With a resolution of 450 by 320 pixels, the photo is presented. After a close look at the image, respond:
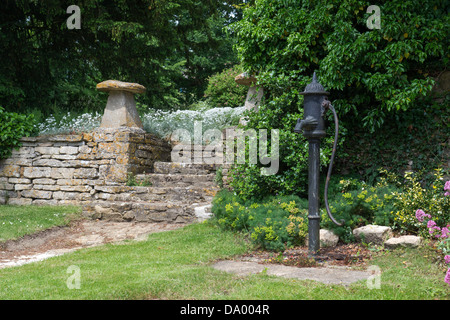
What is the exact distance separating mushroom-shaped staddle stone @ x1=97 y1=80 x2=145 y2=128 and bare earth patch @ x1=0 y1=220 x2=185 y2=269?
→ 7.03 feet

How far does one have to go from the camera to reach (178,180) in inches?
313

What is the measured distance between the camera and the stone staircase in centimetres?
691

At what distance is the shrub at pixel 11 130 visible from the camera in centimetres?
826

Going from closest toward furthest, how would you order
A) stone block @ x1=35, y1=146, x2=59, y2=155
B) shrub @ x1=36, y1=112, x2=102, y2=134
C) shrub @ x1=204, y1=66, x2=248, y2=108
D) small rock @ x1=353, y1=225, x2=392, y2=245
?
small rock @ x1=353, y1=225, x2=392, y2=245 < stone block @ x1=35, y1=146, x2=59, y2=155 < shrub @ x1=36, y1=112, x2=102, y2=134 < shrub @ x1=204, y1=66, x2=248, y2=108

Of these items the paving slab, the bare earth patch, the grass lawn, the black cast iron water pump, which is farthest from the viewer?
the grass lawn

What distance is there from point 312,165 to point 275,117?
207 cm

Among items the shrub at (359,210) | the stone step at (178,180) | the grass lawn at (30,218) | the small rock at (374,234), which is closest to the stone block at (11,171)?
the grass lawn at (30,218)

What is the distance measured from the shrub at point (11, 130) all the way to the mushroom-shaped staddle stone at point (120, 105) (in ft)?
5.12

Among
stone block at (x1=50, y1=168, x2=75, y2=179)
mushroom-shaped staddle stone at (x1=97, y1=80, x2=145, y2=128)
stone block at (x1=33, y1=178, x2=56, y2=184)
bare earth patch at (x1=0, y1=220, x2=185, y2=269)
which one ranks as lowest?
bare earth patch at (x1=0, y1=220, x2=185, y2=269)

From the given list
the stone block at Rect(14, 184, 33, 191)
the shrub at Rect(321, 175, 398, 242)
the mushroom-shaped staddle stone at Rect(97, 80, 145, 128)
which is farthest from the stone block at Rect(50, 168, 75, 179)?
the shrub at Rect(321, 175, 398, 242)

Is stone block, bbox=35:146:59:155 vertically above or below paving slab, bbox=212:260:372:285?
above

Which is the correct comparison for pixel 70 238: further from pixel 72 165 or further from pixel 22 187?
pixel 22 187

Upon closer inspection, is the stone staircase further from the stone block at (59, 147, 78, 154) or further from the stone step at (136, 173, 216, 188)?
the stone block at (59, 147, 78, 154)

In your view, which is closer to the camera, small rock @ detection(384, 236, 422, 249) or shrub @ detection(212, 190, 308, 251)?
small rock @ detection(384, 236, 422, 249)
